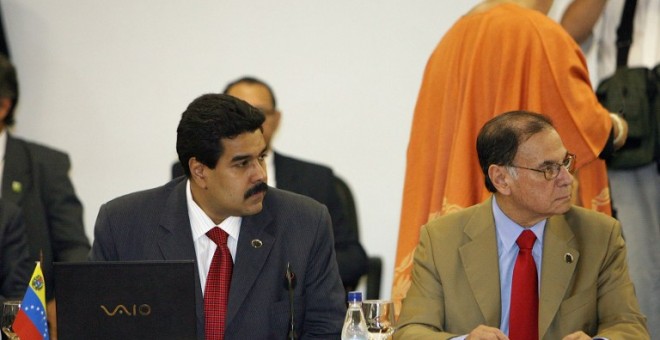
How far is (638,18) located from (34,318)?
3060 mm

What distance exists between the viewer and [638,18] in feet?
15.9

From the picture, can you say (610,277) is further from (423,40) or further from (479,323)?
(423,40)

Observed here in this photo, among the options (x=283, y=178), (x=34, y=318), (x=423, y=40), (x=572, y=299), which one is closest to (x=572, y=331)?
(x=572, y=299)

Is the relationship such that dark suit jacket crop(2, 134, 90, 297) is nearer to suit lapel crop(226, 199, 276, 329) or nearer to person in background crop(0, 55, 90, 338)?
person in background crop(0, 55, 90, 338)

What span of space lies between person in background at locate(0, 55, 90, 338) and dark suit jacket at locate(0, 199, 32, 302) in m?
0.46

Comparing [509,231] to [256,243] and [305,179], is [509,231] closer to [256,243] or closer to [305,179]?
[256,243]

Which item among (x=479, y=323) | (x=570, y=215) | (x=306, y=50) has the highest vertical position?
(x=306, y=50)

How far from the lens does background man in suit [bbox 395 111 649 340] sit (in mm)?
3311

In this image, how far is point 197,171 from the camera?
361 cm

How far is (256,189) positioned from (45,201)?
2110 mm

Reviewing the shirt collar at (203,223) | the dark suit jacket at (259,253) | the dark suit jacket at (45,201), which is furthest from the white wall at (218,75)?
the shirt collar at (203,223)

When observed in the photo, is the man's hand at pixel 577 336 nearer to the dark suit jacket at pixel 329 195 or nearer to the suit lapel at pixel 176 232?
Answer: the suit lapel at pixel 176 232

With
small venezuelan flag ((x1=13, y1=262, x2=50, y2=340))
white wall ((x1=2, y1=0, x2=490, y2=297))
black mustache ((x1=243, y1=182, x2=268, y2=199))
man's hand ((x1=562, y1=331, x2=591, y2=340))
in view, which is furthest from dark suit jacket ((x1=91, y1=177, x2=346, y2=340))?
white wall ((x1=2, y1=0, x2=490, y2=297))

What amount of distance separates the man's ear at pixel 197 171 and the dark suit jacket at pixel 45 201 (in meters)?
1.80
